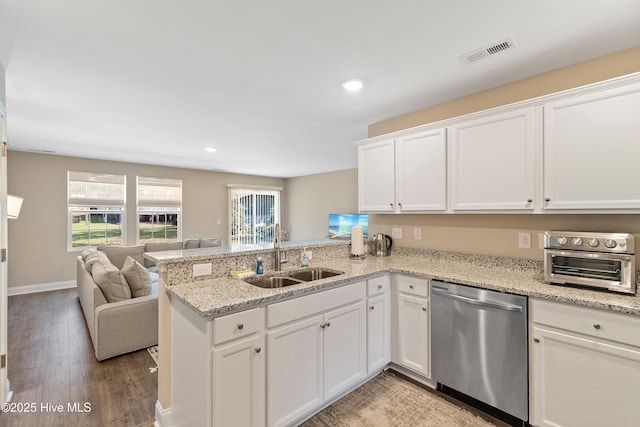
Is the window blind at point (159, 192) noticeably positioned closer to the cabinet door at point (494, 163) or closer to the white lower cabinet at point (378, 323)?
the white lower cabinet at point (378, 323)

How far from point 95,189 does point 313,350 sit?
19.9ft

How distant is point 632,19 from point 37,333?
236 inches

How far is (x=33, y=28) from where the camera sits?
5.62ft

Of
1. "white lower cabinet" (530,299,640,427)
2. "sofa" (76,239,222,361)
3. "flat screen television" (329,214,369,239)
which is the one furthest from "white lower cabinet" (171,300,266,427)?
"flat screen television" (329,214,369,239)

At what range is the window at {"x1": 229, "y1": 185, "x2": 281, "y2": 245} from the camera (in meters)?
7.84

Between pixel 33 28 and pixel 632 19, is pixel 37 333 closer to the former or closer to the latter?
pixel 33 28

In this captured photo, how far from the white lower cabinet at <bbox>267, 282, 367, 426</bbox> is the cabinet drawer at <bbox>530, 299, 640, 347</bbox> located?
1.16m

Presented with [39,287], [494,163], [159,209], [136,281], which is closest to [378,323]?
[494,163]

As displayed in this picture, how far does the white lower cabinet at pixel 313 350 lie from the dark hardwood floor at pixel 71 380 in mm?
1054

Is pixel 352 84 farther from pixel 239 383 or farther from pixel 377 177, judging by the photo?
pixel 239 383

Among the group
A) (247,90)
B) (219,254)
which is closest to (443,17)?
(247,90)

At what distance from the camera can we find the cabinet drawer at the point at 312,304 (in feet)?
5.74

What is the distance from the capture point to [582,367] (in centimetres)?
167

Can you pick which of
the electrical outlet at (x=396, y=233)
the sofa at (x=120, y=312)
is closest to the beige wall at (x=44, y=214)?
the sofa at (x=120, y=312)
